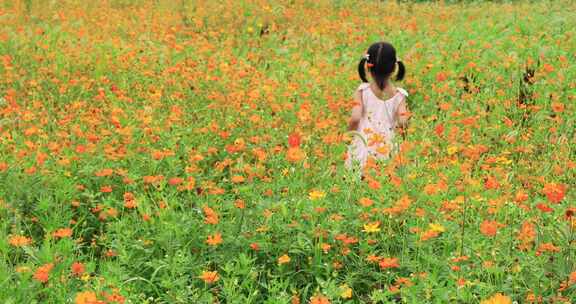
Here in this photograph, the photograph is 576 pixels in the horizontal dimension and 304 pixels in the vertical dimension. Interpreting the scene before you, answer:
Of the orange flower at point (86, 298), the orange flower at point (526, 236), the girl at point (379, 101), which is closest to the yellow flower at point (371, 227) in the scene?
the orange flower at point (526, 236)

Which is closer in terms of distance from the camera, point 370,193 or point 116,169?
point 370,193

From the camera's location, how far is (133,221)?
3.37 m

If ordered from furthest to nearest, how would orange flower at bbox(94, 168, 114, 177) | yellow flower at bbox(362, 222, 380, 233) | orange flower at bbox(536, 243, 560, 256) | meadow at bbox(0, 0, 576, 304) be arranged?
orange flower at bbox(94, 168, 114, 177) < yellow flower at bbox(362, 222, 380, 233) < meadow at bbox(0, 0, 576, 304) < orange flower at bbox(536, 243, 560, 256)

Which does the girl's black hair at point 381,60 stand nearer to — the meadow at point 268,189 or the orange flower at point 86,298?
the meadow at point 268,189

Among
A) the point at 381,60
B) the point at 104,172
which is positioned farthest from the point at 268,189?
the point at 381,60

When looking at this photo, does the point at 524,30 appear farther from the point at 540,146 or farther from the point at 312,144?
the point at 312,144

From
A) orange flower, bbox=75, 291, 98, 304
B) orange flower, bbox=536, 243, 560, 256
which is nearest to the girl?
orange flower, bbox=536, 243, 560, 256

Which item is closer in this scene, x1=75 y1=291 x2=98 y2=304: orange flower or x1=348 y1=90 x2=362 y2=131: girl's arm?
x1=75 y1=291 x2=98 y2=304: orange flower

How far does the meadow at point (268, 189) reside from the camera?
110 inches

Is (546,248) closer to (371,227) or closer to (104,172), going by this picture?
(371,227)

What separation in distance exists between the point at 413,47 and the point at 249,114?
386 centimetres

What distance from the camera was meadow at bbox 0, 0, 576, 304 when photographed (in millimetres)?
2795

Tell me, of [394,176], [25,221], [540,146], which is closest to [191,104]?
[25,221]

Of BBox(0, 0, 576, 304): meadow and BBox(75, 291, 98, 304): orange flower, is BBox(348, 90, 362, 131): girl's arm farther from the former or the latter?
BBox(75, 291, 98, 304): orange flower
